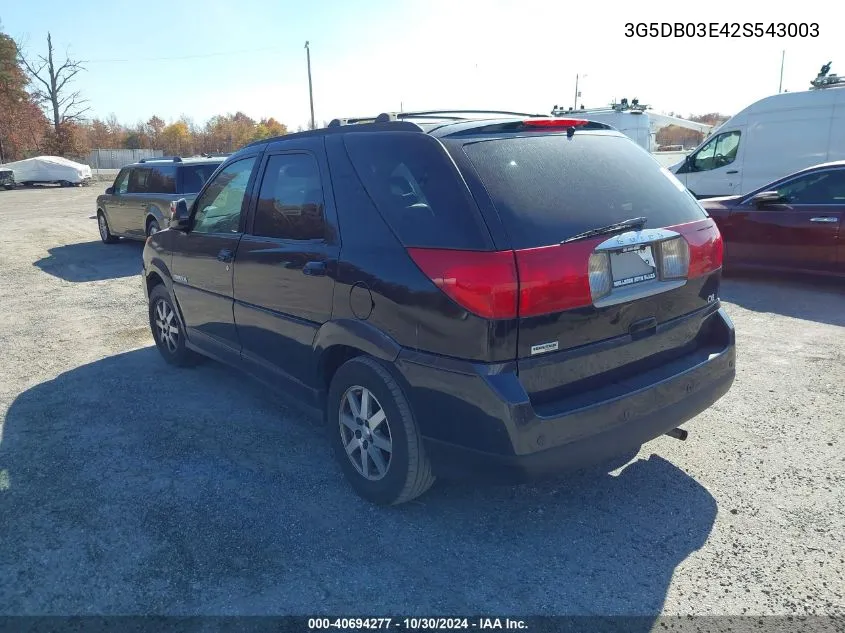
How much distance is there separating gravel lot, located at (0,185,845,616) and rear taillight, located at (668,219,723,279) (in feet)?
3.79

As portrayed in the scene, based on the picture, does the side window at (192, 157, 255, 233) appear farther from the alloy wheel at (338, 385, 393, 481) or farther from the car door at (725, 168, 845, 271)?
the car door at (725, 168, 845, 271)

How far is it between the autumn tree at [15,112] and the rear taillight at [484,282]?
187 feet

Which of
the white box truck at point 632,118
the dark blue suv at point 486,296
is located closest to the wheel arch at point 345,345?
the dark blue suv at point 486,296

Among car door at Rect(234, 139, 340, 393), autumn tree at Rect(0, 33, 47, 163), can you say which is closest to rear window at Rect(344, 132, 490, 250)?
car door at Rect(234, 139, 340, 393)

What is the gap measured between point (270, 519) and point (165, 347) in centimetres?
305

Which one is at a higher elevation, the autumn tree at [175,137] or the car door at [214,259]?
the autumn tree at [175,137]

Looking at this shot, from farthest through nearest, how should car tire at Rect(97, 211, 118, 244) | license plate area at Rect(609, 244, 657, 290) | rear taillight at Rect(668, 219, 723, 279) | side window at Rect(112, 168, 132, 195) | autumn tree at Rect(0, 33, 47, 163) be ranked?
autumn tree at Rect(0, 33, 47, 163), car tire at Rect(97, 211, 118, 244), side window at Rect(112, 168, 132, 195), rear taillight at Rect(668, 219, 723, 279), license plate area at Rect(609, 244, 657, 290)

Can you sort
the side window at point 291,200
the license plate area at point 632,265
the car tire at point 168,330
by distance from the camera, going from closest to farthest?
the license plate area at point 632,265 < the side window at point 291,200 < the car tire at point 168,330

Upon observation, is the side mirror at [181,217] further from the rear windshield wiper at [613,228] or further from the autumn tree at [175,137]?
the autumn tree at [175,137]

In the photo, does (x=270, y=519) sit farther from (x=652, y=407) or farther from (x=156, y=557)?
(x=652, y=407)

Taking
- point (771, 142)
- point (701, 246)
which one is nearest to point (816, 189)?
point (771, 142)

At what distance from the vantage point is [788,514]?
3.20 meters

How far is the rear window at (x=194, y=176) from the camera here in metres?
11.5

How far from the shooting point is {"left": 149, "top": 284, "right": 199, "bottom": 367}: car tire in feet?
18.3
